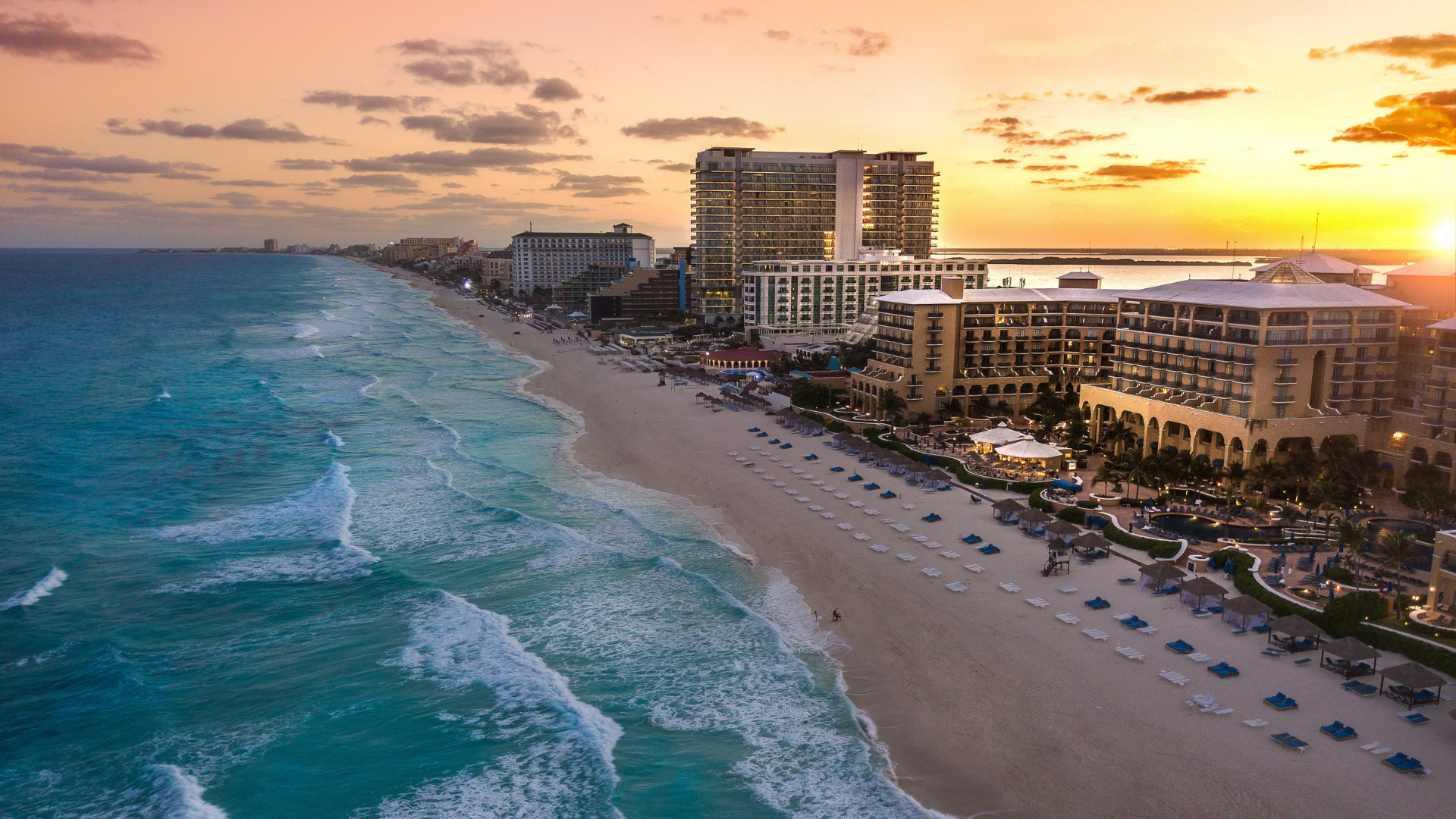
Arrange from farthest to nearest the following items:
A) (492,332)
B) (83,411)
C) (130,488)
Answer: (492,332) → (83,411) → (130,488)

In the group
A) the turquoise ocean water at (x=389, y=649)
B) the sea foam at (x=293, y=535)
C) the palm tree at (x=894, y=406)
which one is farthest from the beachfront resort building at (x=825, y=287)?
the sea foam at (x=293, y=535)

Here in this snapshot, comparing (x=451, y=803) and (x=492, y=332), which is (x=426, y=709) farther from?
(x=492, y=332)

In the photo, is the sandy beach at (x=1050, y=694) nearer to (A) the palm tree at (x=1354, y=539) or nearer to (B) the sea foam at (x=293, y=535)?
(A) the palm tree at (x=1354, y=539)

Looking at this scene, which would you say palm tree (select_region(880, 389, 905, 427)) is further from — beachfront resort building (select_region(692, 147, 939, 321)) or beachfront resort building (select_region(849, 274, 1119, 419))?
beachfront resort building (select_region(692, 147, 939, 321))

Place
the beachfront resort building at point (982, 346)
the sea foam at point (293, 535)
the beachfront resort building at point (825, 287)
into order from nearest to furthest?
the sea foam at point (293, 535) < the beachfront resort building at point (982, 346) < the beachfront resort building at point (825, 287)

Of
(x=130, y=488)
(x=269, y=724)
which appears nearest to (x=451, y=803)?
(x=269, y=724)

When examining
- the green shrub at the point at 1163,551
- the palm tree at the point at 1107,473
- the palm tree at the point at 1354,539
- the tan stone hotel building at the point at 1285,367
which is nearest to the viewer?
the palm tree at the point at 1354,539

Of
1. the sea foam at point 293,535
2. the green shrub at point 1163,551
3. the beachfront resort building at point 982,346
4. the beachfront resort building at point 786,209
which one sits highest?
the beachfront resort building at point 786,209
